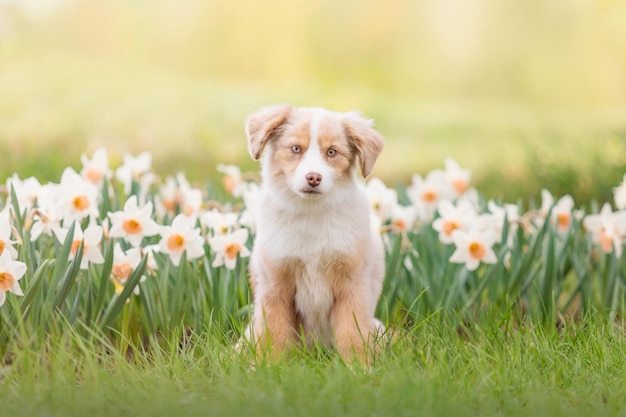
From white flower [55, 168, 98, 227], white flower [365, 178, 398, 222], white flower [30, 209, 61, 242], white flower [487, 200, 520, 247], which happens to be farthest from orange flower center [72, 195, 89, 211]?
white flower [487, 200, 520, 247]

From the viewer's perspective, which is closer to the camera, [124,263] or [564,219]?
Result: [124,263]

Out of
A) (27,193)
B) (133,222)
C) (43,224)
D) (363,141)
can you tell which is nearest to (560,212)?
(363,141)

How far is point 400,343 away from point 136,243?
1.39 meters

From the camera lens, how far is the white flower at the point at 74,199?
4.05m

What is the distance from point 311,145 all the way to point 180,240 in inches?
38.9

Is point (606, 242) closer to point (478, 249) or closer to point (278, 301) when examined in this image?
point (478, 249)

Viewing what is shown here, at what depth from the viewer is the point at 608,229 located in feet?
15.5

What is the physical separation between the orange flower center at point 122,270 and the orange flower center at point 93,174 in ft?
3.33

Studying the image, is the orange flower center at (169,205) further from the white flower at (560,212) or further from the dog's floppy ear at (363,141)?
the white flower at (560,212)

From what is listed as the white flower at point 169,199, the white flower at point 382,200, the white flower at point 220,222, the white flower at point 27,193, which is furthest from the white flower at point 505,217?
the white flower at point 27,193

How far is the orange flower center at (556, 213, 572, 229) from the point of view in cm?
487

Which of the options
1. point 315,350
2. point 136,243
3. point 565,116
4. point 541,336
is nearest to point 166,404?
point 315,350

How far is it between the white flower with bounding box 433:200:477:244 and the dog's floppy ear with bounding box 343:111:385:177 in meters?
1.03

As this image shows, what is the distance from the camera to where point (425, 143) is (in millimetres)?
11289
